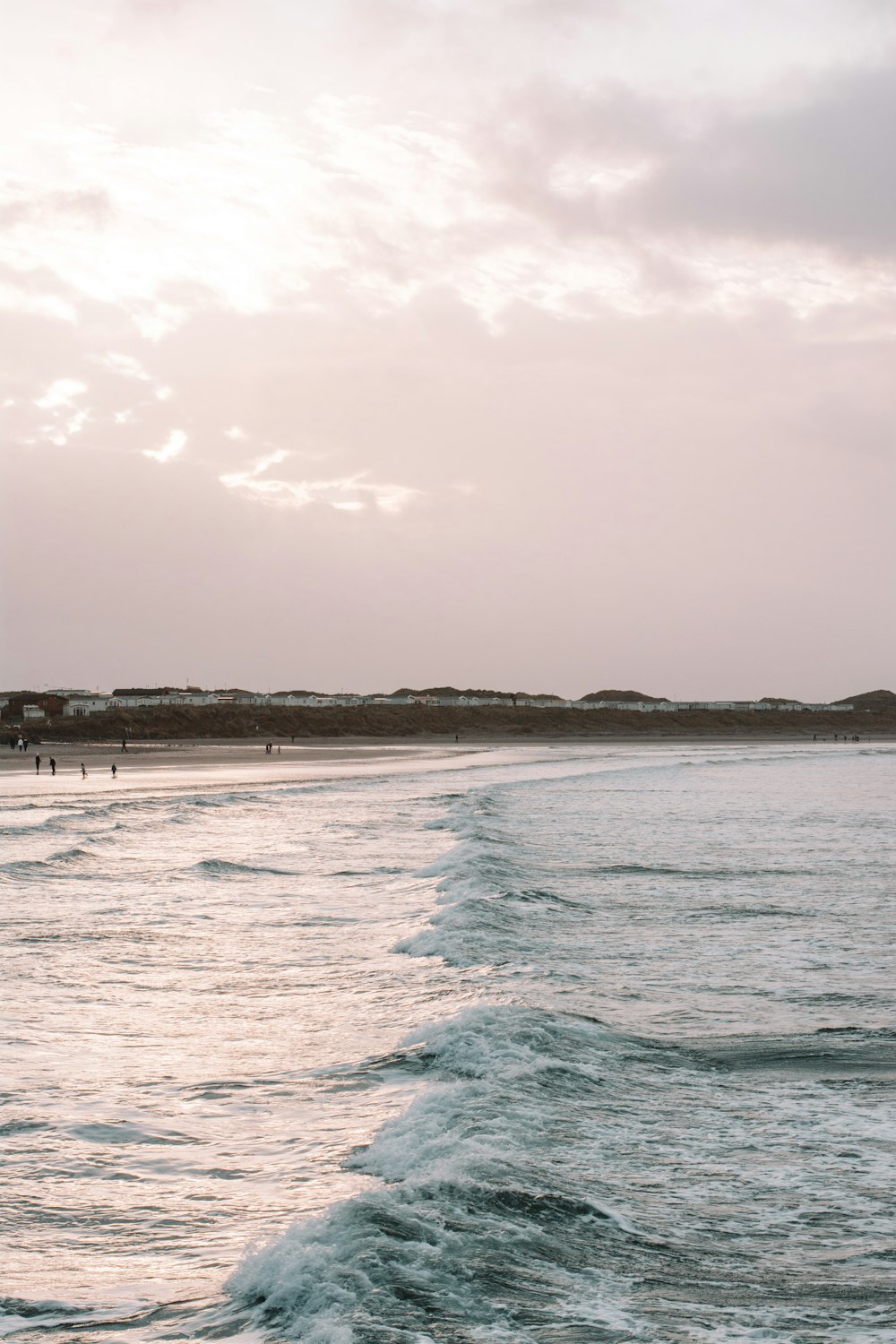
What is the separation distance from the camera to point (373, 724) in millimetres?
160750

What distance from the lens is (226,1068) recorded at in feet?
35.2

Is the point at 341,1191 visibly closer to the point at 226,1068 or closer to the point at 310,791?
the point at 226,1068

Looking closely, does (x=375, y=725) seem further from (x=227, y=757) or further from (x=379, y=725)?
(x=227, y=757)

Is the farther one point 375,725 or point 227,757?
point 375,725

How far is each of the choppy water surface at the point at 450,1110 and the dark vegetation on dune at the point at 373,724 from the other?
353 feet

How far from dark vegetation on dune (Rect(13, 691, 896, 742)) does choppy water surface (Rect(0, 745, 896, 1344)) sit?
353 feet

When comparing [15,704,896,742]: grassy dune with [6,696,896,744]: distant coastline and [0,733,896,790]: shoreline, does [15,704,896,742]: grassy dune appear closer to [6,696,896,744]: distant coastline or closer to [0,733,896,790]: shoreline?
[6,696,896,744]: distant coastline

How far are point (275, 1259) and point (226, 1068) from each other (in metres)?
4.47

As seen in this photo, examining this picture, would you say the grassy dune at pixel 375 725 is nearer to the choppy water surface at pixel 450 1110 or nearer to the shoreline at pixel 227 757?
the shoreline at pixel 227 757

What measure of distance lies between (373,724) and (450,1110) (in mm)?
151866

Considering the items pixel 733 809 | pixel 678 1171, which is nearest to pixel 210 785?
pixel 733 809

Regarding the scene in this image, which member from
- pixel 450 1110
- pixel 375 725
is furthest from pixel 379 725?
pixel 450 1110

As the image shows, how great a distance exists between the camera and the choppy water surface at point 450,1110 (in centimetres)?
625

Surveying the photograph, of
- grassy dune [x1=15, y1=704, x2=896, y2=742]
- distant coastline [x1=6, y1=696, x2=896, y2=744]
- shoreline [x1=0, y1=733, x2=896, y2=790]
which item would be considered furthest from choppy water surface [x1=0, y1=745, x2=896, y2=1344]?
grassy dune [x1=15, y1=704, x2=896, y2=742]
